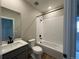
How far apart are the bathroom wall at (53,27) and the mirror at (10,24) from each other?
51.5 inches

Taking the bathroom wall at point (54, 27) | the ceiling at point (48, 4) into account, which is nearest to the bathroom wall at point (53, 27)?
the bathroom wall at point (54, 27)

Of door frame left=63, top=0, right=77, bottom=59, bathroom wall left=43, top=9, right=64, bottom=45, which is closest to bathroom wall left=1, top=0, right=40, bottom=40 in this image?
bathroom wall left=43, top=9, right=64, bottom=45

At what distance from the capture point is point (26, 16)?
11.0 ft

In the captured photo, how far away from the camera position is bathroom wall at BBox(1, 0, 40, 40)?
2792 millimetres

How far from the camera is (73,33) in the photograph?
0.96m

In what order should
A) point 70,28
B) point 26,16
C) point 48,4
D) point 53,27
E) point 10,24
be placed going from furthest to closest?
point 53,27 → point 26,16 → point 48,4 → point 10,24 → point 70,28

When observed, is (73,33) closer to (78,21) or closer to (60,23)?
(78,21)

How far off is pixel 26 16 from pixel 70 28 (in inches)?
103

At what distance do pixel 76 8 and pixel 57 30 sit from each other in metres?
2.35

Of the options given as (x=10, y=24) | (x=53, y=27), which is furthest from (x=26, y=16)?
(x=53, y=27)

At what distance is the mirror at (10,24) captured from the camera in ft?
7.16

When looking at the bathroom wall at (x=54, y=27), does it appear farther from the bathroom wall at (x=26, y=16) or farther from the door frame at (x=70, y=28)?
the door frame at (x=70, y=28)

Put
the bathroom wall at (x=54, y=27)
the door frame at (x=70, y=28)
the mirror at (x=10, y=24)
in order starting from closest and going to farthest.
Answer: the door frame at (x=70, y=28) < the mirror at (x=10, y=24) < the bathroom wall at (x=54, y=27)

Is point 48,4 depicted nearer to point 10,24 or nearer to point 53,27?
point 53,27
